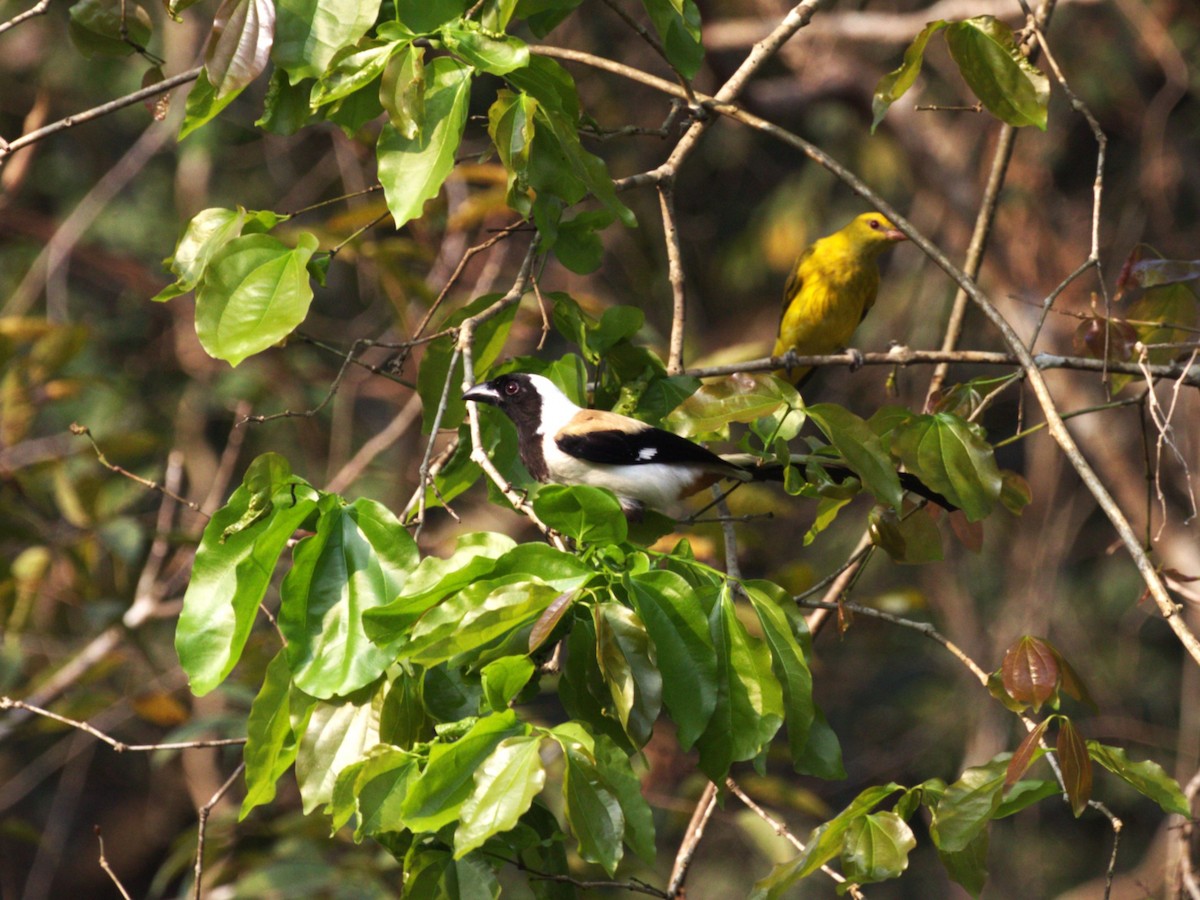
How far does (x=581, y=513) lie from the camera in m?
1.85

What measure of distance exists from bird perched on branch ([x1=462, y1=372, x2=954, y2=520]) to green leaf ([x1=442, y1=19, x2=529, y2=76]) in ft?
3.59

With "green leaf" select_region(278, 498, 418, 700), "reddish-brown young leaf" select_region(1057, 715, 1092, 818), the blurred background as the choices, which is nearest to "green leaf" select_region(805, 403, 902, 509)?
"reddish-brown young leaf" select_region(1057, 715, 1092, 818)

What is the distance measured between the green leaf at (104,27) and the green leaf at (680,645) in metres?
1.64

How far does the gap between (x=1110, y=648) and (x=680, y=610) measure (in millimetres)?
7029

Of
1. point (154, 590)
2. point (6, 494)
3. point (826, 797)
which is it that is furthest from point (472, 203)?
point (826, 797)

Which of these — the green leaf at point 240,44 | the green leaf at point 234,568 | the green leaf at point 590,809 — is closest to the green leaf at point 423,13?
the green leaf at point 240,44

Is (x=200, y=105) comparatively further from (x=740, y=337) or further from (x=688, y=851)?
(x=740, y=337)

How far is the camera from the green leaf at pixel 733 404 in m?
2.11

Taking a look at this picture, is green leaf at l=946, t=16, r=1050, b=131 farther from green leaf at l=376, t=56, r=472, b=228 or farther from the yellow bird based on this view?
the yellow bird

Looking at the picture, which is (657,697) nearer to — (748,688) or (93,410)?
(748,688)

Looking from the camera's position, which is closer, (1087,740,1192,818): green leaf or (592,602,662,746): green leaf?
(592,602,662,746): green leaf

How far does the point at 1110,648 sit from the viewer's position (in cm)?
798

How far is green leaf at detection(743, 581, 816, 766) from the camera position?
1938 millimetres

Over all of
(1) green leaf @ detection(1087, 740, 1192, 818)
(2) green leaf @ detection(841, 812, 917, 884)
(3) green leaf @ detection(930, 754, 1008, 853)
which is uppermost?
(1) green leaf @ detection(1087, 740, 1192, 818)
